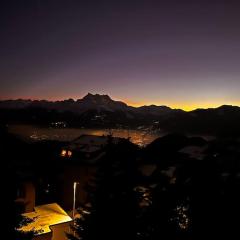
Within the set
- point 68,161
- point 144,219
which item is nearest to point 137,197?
point 144,219

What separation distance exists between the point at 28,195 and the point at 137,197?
17.9 m

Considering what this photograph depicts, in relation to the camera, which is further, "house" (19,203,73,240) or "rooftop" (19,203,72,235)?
"rooftop" (19,203,72,235)

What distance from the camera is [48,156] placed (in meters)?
54.4

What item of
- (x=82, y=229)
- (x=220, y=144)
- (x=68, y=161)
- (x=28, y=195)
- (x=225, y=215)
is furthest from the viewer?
(x=220, y=144)

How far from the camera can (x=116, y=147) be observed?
41.2 ft

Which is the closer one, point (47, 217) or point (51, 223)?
point (51, 223)

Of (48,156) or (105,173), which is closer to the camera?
(105,173)

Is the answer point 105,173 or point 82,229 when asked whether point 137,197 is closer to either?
point 105,173

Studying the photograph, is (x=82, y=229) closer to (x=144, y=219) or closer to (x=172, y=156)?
(x=144, y=219)

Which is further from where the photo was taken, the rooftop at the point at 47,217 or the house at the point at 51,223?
the rooftop at the point at 47,217

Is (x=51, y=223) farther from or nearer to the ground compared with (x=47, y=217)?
nearer to the ground

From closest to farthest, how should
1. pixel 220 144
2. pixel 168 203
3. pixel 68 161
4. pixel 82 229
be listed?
pixel 168 203 → pixel 82 229 → pixel 68 161 → pixel 220 144

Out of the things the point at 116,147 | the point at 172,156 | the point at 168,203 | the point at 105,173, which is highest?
the point at 116,147

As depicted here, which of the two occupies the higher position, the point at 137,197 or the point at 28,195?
the point at 137,197
